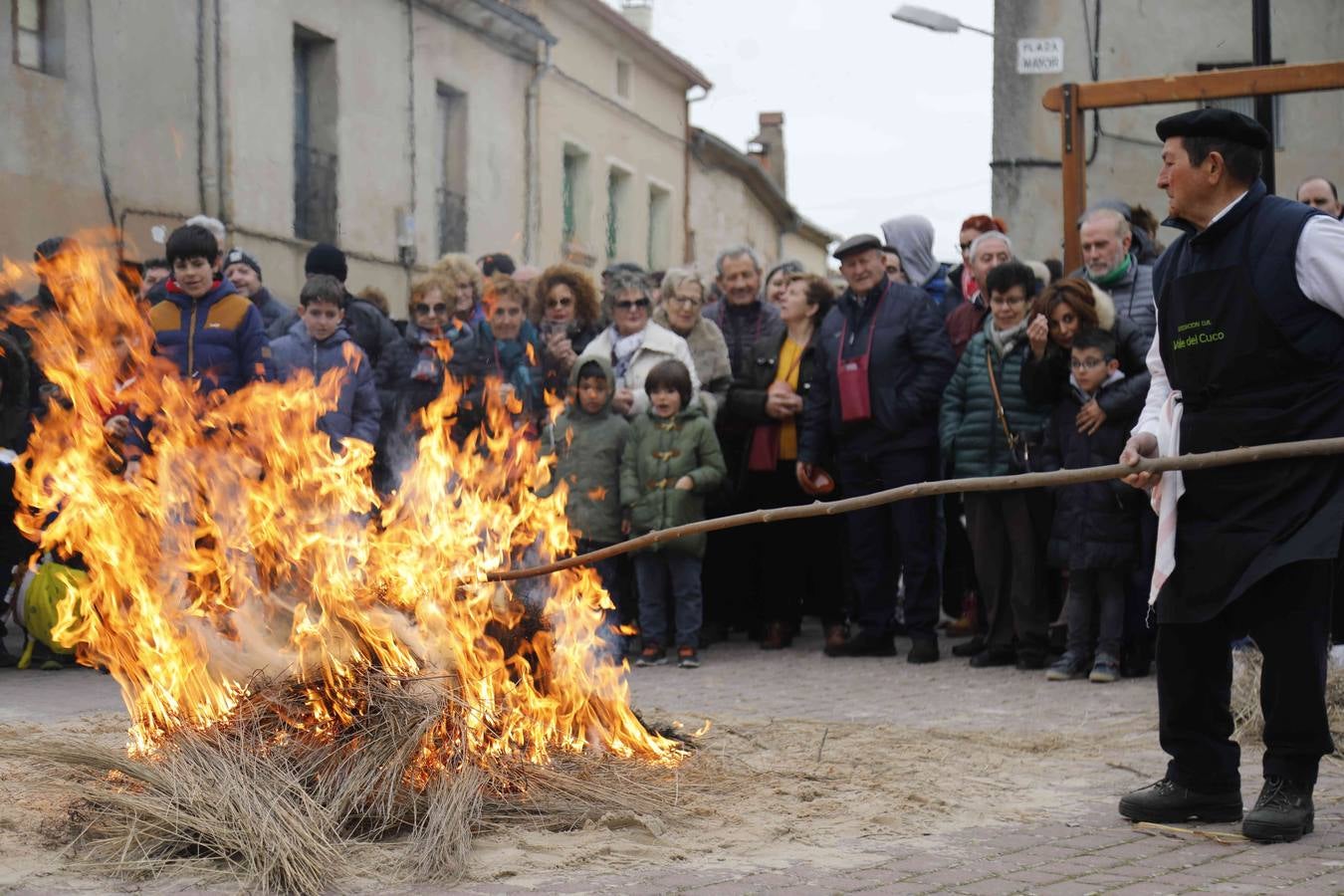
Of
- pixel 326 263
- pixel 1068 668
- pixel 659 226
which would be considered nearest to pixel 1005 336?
pixel 1068 668

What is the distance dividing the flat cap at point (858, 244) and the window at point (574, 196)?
1914 centimetres

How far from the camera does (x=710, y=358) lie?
10.9 m

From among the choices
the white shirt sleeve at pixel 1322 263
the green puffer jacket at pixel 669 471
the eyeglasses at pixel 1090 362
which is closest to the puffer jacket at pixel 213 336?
the green puffer jacket at pixel 669 471

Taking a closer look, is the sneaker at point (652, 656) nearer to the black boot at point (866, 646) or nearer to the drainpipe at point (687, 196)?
the black boot at point (866, 646)

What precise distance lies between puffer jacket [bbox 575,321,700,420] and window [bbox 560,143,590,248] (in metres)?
18.6

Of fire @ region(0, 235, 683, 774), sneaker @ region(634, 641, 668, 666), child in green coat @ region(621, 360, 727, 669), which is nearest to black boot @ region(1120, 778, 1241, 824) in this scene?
fire @ region(0, 235, 683, 774)

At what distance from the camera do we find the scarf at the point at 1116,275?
9.44 meters

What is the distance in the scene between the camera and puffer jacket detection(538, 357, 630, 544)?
399 inches

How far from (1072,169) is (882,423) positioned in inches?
90.2

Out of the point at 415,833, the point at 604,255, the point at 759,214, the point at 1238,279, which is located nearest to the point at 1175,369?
the point at 1238,279

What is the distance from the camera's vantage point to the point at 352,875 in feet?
15.2

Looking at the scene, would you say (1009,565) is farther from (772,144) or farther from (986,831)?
(772,144)

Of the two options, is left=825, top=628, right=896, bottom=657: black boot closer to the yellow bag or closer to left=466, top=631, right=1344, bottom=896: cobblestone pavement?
left=466, top=631, right=1344, bottom=896: cobblestone pavement

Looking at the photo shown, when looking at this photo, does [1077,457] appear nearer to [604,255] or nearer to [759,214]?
[604,255]
